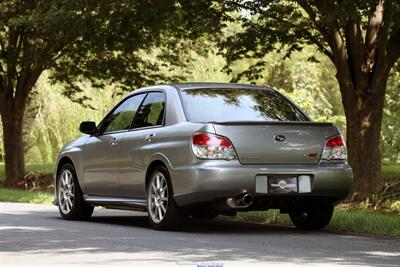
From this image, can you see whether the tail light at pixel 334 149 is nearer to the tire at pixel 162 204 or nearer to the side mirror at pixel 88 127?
the tire at pixel 162 204

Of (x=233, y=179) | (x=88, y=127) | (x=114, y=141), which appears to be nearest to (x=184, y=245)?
(x=233, y=179)

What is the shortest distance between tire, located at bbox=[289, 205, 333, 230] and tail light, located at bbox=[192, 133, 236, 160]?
53.1 inches

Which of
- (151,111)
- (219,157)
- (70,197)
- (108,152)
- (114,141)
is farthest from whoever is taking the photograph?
(70,197)

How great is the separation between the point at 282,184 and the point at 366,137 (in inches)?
232

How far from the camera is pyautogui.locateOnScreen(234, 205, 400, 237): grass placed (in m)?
10.9

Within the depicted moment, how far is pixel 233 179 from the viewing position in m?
10.2

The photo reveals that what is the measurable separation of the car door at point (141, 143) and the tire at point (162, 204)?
0.76 feet

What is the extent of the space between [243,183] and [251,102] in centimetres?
136

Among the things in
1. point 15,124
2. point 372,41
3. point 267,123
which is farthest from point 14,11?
point 267,123

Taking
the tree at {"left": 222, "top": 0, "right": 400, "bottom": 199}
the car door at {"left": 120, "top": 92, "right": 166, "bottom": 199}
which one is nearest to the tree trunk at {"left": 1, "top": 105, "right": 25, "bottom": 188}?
the tree at {"left": 222, "top": 0, "right": 400, "bottom": 199}

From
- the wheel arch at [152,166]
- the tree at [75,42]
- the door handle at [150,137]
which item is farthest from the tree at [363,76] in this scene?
the wheel arch at [152,166]

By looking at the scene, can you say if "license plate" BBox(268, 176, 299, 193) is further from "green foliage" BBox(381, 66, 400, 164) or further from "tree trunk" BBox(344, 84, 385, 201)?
"green foliage" BBox(381, 66, 400, 164)

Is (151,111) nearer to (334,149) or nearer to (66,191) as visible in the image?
(66,191)

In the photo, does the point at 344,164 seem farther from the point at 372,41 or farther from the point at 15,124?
the point at 15,124
